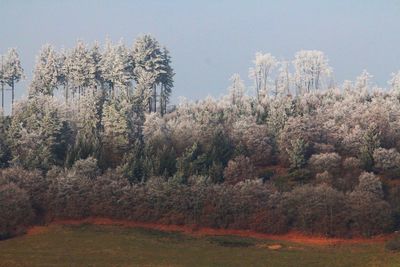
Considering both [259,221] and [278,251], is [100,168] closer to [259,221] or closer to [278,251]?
[259,221]

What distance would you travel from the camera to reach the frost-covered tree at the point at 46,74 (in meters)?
112

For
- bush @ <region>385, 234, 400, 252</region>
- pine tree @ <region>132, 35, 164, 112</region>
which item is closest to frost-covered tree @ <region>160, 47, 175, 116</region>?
pine tree @ <region>132, 35, 164, 112</region>


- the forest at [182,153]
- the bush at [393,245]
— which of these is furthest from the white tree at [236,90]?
the bush at [393,245]

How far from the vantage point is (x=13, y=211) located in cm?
7212

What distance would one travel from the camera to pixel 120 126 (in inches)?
3656

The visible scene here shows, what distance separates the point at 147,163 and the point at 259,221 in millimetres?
18276

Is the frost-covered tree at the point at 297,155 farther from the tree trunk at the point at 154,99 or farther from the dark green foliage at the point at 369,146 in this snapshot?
the tree trunk at the point at 154,99

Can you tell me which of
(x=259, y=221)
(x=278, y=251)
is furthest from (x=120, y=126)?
(x=278, y=251)

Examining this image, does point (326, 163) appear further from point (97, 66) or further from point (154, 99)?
point (97, 66)

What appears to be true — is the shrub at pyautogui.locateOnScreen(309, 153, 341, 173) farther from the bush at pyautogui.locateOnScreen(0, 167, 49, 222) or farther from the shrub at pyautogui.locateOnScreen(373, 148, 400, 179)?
the bush at pyautogui.locateOnScreen(0, 167, 49, 222)

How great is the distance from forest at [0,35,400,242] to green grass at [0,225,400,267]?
3703mm

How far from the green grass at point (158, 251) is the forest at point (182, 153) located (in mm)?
3703

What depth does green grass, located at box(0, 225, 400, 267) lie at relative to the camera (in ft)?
188

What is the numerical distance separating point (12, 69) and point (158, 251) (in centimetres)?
6388
